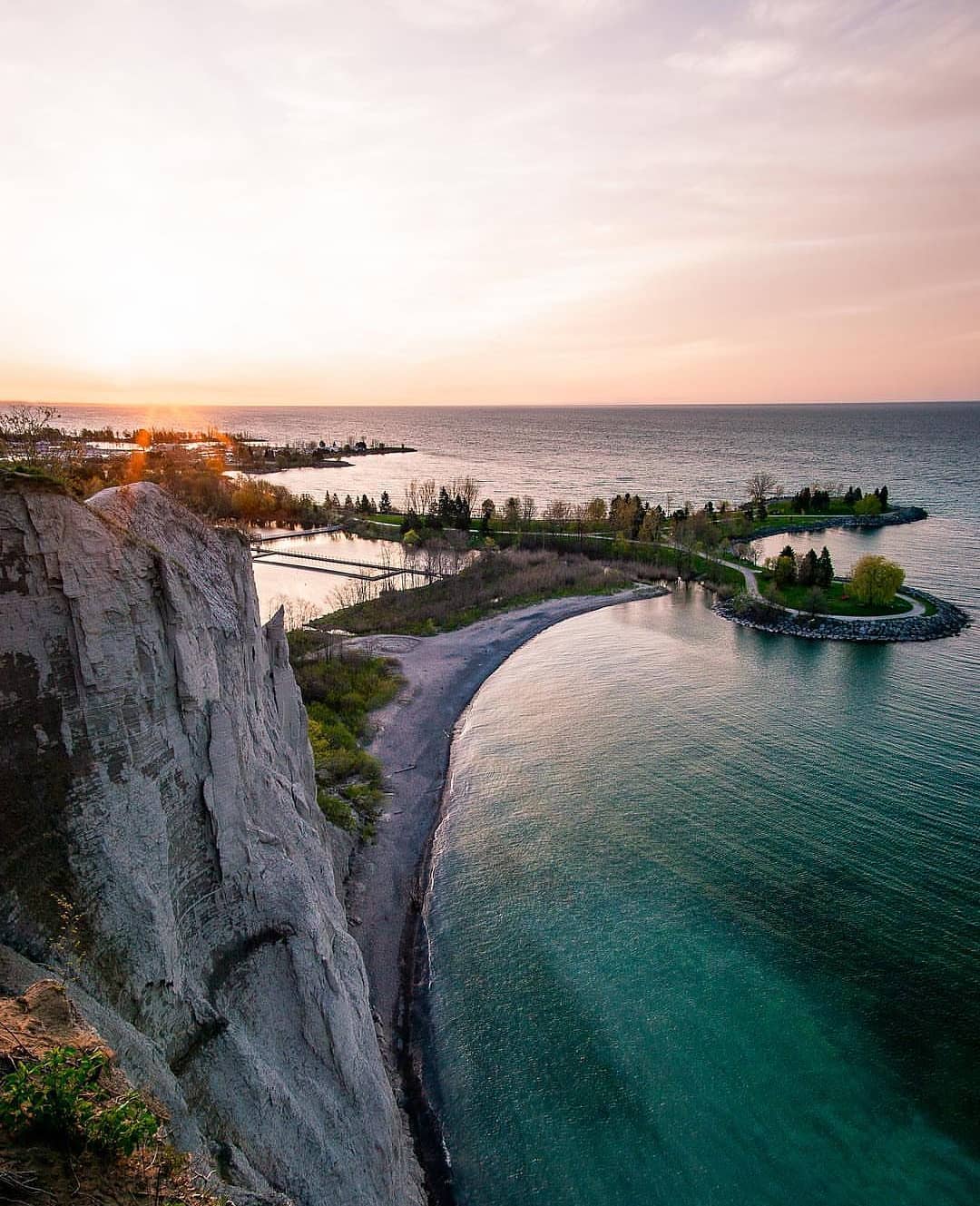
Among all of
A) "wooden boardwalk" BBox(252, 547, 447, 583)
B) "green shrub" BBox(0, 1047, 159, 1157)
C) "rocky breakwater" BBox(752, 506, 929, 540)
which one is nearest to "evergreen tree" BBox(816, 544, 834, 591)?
"rocky breakwater" BBox(752, 506, 929, 540)

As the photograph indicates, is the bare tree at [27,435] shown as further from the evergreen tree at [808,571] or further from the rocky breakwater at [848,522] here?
the rocky breakwater at [848,522]

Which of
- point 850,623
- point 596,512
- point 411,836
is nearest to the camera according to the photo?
point 411,836

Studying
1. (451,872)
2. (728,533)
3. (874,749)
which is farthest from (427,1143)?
(728,533)

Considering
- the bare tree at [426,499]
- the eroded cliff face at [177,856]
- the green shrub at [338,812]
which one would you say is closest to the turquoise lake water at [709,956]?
the green shrub at [338,812]

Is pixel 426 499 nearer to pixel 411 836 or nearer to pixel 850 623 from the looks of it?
pixel 850 623

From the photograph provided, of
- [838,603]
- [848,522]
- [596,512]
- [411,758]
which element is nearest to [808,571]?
[838,603]

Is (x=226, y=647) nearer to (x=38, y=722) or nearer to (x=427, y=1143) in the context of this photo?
(x=38, y=722)
